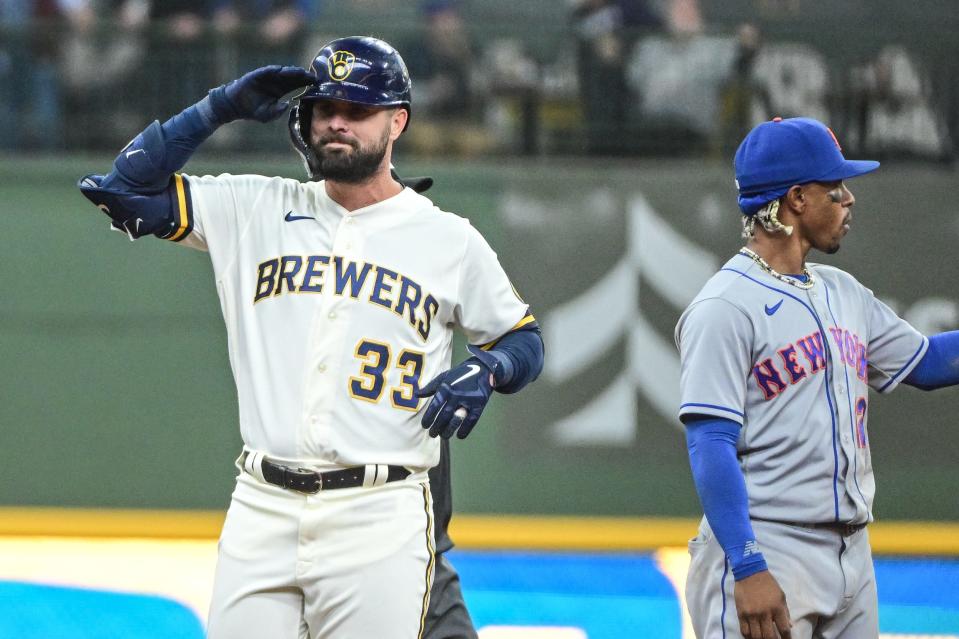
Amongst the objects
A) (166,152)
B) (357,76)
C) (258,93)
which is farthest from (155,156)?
(357,76)

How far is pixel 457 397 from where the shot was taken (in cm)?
320

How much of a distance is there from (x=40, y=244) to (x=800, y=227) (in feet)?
18.7

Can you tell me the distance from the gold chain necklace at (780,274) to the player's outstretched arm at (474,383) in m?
0.61

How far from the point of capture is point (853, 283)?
3.53 m

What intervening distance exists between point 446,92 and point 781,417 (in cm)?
536

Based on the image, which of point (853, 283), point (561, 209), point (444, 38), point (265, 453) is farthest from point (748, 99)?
point (265, 453)

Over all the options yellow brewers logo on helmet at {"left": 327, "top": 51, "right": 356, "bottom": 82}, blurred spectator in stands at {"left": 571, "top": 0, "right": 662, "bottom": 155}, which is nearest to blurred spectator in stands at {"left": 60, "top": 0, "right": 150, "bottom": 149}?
blurred spectator in stands at {"left": 571, "top": 0, "right": 662, "bottom": 155}

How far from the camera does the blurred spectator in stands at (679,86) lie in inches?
322

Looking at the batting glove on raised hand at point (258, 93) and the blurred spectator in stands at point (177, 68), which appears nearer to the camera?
the batting glove on raised hand at point (258, 93)

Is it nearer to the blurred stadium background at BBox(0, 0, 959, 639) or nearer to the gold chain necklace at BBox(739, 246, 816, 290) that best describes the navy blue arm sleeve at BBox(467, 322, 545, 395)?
the gold chain necklace at BBox(739, 246, 816, 290)

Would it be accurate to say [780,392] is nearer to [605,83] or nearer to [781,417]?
[781,417]

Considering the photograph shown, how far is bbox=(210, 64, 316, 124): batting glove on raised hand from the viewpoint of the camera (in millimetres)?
3416

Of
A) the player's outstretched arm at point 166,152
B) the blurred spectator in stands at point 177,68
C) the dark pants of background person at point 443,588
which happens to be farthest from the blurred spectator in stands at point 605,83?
the player's outstretched arm at point 166,152

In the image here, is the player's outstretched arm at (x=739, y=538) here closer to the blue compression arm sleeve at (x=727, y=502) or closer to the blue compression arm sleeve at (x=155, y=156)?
the blue compression arm sleeve at (x=727, y=502)
